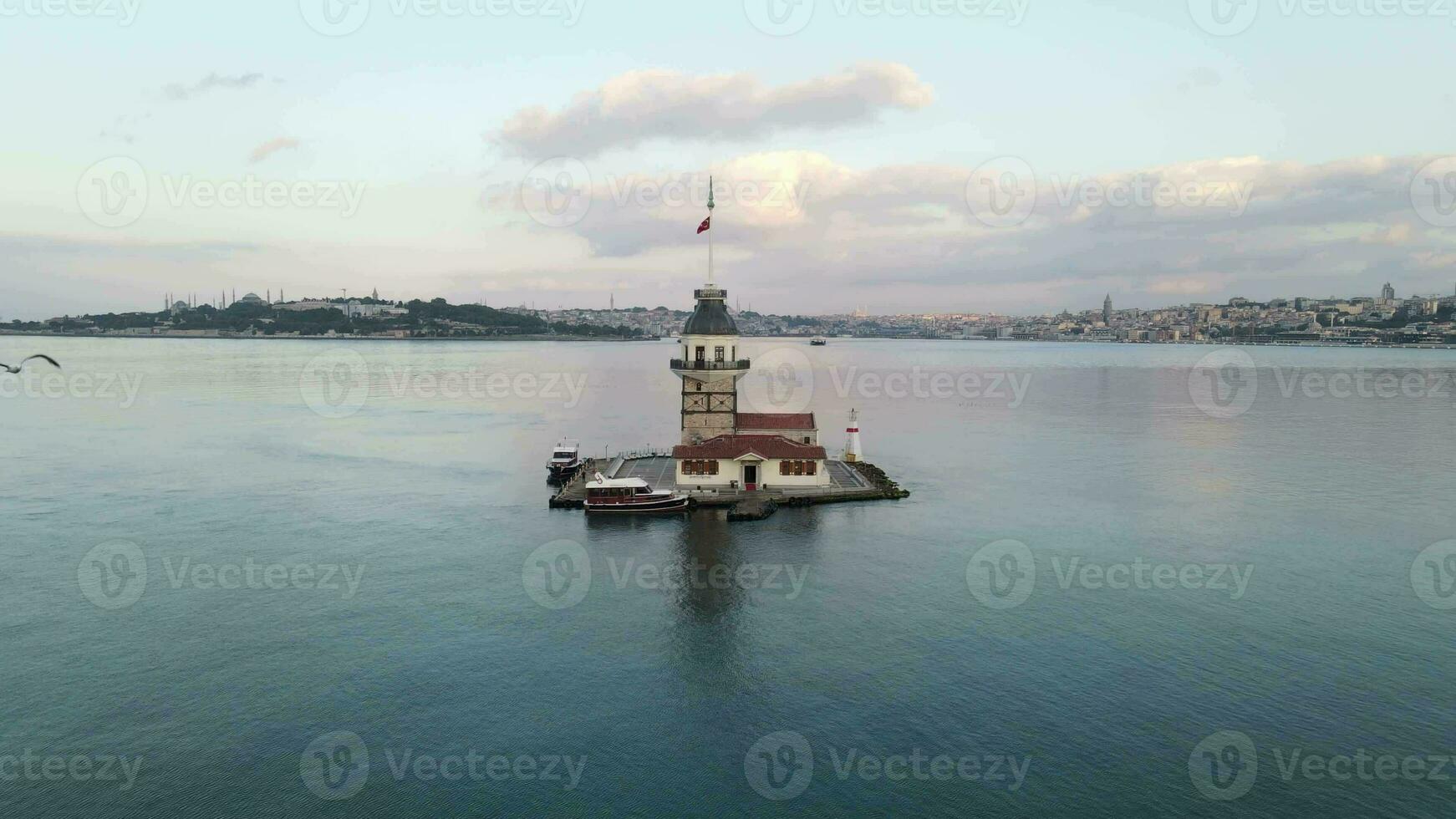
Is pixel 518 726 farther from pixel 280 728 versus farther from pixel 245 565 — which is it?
pixel 245 565

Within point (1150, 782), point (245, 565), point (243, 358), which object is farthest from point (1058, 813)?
point (243, 358)

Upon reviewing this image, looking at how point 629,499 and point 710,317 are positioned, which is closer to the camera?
point 629,499

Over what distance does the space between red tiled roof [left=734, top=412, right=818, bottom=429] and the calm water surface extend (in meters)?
5.65

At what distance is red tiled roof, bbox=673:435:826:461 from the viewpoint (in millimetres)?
37094

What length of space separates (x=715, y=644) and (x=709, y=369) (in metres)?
18.6

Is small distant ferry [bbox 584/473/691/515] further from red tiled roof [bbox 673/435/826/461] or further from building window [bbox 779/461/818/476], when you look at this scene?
building window [bbox 779/461/818/476]

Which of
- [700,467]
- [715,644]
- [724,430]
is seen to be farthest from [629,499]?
[715,644]

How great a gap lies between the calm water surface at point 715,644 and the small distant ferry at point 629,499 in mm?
1185

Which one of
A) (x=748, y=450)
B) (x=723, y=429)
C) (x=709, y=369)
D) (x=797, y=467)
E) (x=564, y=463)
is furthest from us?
(x=564, y=463)

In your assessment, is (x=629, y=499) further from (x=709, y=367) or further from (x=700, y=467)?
(x=709, y=367)

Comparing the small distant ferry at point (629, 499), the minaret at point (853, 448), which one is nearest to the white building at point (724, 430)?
the small distant ferry at point (629, 499)

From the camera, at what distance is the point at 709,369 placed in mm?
38656

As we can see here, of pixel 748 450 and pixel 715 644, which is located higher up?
pixel 748 450

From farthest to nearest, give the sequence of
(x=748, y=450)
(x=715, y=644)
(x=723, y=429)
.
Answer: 1. (x=723, y=429)
2. (x=748, y=450)
3. (x=715, y=644)
